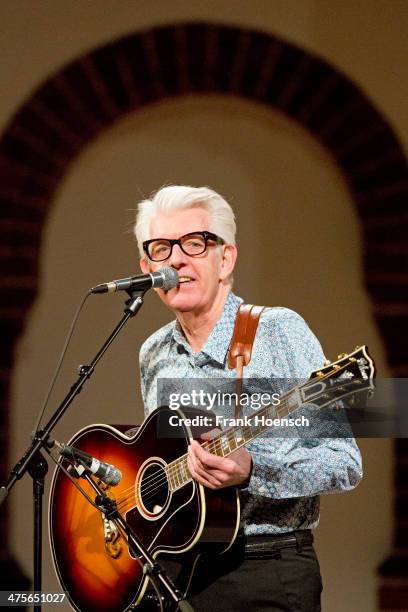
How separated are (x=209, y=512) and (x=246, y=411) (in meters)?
0.26

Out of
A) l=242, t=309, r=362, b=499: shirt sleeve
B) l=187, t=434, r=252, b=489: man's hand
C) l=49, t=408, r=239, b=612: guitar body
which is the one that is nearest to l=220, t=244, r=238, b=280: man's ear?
l=242, t=309, r=362, b=499: shirt sleeve

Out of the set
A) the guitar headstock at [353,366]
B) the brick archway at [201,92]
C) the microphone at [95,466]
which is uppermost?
the brick archway at [201,92]

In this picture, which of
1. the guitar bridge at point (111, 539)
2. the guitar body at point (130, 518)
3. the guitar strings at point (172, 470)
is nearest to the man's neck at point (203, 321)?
the guitar body at point (130, 518)

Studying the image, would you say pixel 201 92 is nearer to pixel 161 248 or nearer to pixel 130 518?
pixel 161 248

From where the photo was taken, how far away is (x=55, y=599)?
243cm

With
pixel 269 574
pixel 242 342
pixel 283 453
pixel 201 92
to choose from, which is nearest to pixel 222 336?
pixel 242 342

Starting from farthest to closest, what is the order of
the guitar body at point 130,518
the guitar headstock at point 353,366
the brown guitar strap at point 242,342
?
the brown guitar strap at point 242,342, the guitar body at point 130,518, the guitar headstock at point 353,366

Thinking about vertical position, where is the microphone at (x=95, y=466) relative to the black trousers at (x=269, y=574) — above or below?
above

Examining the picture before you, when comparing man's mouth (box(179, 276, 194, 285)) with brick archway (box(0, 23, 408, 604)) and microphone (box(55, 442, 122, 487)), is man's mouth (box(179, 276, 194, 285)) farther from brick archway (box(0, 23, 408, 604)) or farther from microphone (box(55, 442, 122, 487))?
brick archway (box(0, 23, 408, 604))

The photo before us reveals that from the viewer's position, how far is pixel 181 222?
2.23 meters

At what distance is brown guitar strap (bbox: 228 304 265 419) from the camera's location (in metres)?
2.03

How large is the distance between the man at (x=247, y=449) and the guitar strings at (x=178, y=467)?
5 cm

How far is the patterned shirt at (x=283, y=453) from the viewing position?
1.89m

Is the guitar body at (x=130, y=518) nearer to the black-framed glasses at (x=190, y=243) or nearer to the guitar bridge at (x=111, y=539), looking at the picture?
the guitar bridge at (x=111, y=539)
